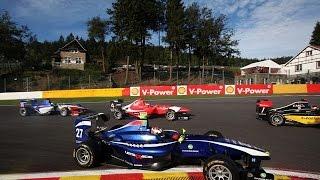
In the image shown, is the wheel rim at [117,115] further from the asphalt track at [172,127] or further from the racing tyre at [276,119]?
the racing tyre at [276,119]

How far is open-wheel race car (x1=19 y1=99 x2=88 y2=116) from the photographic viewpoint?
2167 cm

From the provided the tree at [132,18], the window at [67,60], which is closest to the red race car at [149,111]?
the tree at [132,18]

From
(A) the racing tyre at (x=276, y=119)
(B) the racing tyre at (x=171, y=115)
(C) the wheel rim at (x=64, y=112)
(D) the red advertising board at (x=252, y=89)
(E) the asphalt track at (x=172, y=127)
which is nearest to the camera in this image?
(E) the asphalt track at (x=172, y=127)

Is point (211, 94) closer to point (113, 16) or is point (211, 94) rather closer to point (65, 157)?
point (113, 16)

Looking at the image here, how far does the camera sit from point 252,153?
26.0 feet

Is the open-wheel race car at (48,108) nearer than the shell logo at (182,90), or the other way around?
the open-wheel race car at (48,108)

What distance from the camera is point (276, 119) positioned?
16.7 m

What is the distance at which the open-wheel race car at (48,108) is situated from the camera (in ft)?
71.1

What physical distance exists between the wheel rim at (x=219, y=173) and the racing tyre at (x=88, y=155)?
116 inches

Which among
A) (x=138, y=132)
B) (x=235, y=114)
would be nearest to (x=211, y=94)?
(x=235, y=114)

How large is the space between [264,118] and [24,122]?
1130 cm

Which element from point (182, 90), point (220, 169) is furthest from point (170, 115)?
point (182, 90)

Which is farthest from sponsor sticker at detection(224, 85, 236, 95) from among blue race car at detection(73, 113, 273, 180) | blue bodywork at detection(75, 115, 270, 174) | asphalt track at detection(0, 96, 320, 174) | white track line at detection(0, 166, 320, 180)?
white track line at detection(0, 166, 320, 180)

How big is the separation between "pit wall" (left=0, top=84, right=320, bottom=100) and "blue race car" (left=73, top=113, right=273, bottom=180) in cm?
2972
